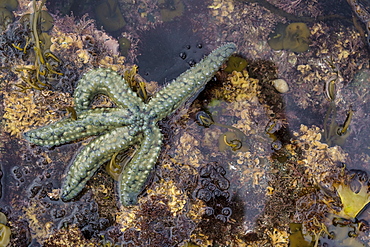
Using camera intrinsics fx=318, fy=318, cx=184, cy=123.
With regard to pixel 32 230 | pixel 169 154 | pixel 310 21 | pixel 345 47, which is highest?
pixel 310 21

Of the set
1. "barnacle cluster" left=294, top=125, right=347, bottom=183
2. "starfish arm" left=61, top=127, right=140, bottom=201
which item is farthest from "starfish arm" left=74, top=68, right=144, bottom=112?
"barnacle cluster" left=294, top=125, right=347, bottom=183

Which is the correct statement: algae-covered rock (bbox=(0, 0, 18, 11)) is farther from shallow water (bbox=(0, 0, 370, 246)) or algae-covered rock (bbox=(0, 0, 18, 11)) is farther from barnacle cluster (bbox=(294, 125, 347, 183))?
barnacle cluster (bbox=(294, 125, 347, 183))

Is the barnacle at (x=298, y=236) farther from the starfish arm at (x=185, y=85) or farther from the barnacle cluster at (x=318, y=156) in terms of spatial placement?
the starfish arm at (x=185, y=85)

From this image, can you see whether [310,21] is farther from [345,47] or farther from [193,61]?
[193,61]

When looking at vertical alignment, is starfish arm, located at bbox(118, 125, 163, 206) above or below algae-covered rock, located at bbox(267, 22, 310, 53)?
below

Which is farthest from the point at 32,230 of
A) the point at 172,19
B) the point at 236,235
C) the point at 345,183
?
the point at 345,183

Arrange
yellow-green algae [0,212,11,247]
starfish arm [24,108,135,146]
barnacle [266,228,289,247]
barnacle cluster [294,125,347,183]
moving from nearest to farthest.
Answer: starfish arm [24,108,135,146] → yellow-green algae [0,212,11,247] → barnacle cluster [294,125,347,183] → barnacle [266,228,289,247]
